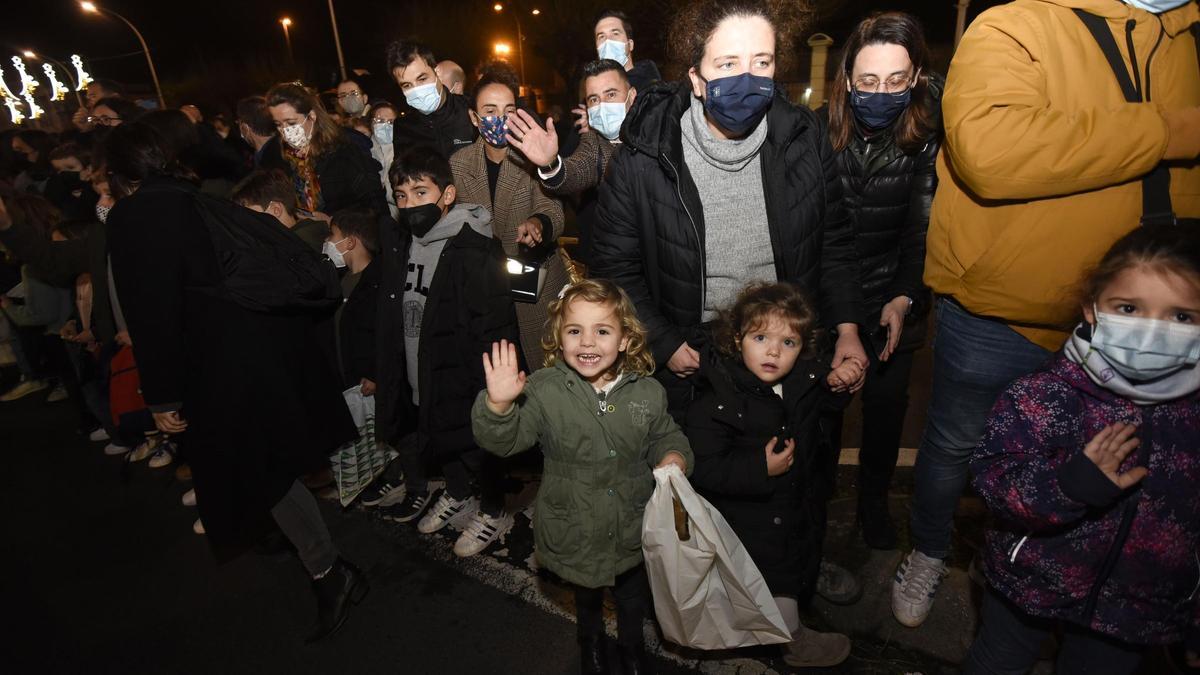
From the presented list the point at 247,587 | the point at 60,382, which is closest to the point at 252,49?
the point at 60,382

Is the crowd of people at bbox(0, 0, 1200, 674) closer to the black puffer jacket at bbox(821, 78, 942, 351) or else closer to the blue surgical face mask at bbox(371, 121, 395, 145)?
the black puffer jacket at bbox(821, 78, 942, 351)

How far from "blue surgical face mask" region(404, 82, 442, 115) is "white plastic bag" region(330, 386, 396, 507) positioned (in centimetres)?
229

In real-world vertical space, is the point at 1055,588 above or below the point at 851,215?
below

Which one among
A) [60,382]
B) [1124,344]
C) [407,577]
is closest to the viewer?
[1124,344]

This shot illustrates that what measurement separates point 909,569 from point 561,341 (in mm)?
1845

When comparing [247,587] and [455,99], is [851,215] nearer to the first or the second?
[455,99]

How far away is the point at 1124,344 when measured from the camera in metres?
1.59

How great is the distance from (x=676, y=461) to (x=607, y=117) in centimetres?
221

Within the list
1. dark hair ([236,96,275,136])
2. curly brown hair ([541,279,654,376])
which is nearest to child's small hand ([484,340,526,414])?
curly brown hair ([541,279,654,376])

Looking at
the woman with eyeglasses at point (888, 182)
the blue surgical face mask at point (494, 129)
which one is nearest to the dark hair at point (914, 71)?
the woman with eyeglasses at point (888, 182)

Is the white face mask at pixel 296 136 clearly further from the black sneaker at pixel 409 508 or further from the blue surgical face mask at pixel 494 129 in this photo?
the black sneaker at pixel 409 508

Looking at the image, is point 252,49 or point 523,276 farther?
point 252,49

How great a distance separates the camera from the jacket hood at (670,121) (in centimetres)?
230

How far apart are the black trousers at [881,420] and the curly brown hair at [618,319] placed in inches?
40.4
